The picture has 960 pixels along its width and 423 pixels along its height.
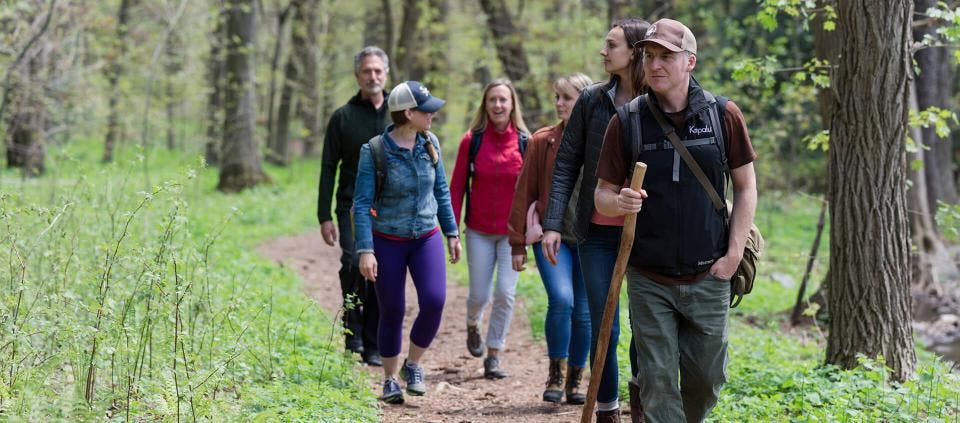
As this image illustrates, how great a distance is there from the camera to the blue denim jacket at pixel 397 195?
5.98 meters

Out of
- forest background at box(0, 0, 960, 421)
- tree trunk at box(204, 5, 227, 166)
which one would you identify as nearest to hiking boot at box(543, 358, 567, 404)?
forest background at box(0, 0, 960, 421)

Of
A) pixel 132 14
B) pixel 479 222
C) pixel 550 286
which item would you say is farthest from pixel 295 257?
pixel 132 14

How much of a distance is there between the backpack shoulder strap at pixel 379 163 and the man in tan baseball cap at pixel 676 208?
6.81ft

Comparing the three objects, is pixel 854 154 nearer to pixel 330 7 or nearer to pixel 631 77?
pixel 631 77

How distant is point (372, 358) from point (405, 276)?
164 centimetres

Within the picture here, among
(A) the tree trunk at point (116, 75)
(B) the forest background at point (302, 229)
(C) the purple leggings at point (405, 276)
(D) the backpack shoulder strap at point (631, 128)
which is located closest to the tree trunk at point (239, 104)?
(B) the forest background at point (302, 229)

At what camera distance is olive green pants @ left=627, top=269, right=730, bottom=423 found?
165 inches

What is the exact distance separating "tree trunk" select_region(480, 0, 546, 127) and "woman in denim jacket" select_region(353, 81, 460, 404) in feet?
33.1

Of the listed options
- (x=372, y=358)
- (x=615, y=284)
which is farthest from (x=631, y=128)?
(x=372, y=358)

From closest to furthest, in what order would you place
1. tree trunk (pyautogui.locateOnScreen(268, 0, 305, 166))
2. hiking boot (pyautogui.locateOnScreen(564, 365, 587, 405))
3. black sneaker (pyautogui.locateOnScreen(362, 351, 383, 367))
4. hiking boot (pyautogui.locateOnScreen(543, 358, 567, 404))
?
1. hiking boot (pyautogui.locateOnScreen(564, 365, 587, 405))
2. hiking boot (pyautogui.locateOnScreen(543, 358, 567, 404))
3. black sneaker (pyautogui.locateOnScreen(362, 351, 383, 367))
4. tree trunk (pyautogui.locateOnScreen(268, 0, 305, 166))

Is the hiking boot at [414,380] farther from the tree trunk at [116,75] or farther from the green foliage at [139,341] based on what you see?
the tree trunk at [116,75]

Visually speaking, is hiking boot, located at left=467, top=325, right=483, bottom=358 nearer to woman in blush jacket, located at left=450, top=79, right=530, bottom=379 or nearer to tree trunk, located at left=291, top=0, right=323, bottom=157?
woman in blush jacket, located at left=450, top=79, right=530, bottom=379

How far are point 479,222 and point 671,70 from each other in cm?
310

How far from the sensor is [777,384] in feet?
19.9
